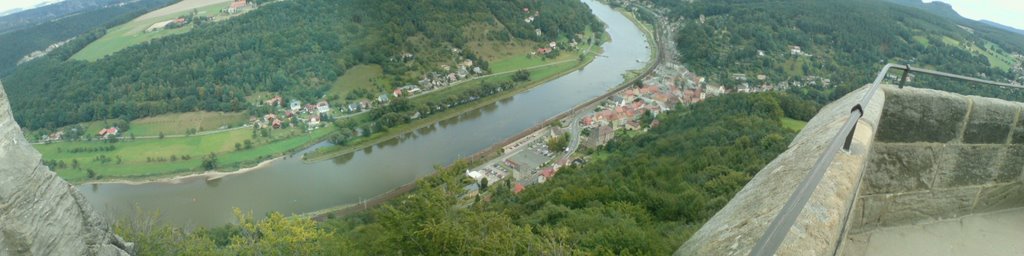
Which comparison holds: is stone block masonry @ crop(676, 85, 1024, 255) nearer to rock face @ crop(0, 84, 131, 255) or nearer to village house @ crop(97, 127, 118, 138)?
rock face @ crop(0, 84, 131, 255)

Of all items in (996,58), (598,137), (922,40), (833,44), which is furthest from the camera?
(833,44)

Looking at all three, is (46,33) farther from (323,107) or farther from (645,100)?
(645,100)

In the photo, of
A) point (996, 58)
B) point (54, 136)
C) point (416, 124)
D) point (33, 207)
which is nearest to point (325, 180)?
point (416, 124)

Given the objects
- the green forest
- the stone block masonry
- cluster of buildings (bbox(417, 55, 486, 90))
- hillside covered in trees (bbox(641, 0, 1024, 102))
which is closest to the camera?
the stone block masonry

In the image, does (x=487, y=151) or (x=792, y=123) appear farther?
(x=487, y=151)

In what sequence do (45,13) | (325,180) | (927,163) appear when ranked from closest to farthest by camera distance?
1. (927,163)
2. (325,180)
3. (45,13)

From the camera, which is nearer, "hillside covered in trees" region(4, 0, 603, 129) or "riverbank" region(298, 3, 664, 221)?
"riverbank" region(298, 3, 664, 221)

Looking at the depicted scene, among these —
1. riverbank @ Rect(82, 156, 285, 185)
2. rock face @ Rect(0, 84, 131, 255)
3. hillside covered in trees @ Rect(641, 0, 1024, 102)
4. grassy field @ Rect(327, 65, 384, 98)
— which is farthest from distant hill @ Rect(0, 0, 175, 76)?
hillside covered in trees @ Rect(641, 0, 1024, 102)
